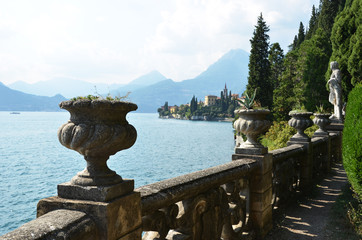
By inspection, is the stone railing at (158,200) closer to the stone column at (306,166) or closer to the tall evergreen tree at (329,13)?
the stone column at (306,166)

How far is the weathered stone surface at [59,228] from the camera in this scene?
153 cm

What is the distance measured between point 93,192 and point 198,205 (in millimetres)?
1476

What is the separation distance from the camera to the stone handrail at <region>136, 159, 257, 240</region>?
101 inches

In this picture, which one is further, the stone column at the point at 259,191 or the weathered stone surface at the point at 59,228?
the stone column at the point at 259,191

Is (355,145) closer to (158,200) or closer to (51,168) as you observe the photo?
(158,200)

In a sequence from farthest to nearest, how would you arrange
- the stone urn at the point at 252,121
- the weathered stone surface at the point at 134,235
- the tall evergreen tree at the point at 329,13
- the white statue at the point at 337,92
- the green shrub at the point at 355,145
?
the tall evergreen tree at the point at 329,13, the white statue at the point at 337,92, the stone urn at the point at 252,121, the green shrub at the point at 355,145, the weathered stone surface at the point at 134,235

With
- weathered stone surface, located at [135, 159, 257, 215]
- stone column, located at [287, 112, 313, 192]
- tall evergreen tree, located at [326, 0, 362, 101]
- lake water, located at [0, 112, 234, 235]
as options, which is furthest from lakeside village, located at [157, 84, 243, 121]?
weathered stone surface, located at [135, 159, 257, 215]

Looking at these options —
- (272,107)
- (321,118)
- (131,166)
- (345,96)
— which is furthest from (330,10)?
(321,118)

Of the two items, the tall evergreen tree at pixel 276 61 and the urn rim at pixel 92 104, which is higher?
the tall evergreen tree at pixel 276 61

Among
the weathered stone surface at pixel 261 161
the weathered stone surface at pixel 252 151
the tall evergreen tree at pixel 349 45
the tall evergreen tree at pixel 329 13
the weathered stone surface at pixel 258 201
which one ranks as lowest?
the weathered stone surface at pixel 258 201

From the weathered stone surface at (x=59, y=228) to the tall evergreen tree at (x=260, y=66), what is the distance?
36.1 meters

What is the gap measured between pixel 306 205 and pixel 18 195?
2648 cm

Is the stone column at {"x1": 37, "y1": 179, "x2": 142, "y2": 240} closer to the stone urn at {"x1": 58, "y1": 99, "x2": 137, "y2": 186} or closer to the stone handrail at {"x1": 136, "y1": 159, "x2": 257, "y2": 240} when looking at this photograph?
the stone urn at {"x1": 58, "y1": 99, "x2": 137, "y2": 186}

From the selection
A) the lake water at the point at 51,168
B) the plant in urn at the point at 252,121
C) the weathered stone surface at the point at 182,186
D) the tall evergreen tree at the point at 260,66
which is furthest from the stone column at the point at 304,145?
the tall evergreen tree at the point at 260,66
